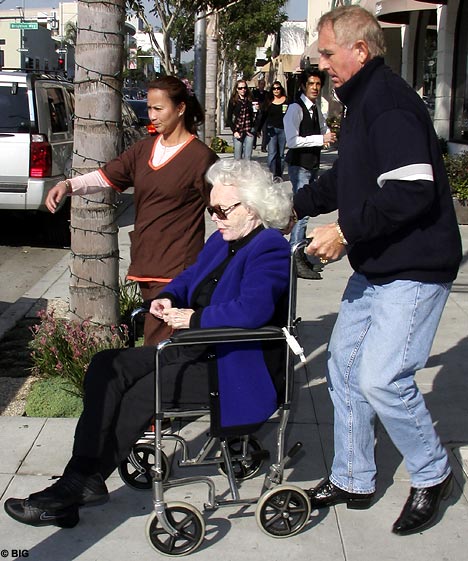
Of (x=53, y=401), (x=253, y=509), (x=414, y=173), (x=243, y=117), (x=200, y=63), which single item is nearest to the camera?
(x=414, y=173)

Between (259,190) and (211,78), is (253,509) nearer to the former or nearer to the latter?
(259,190)

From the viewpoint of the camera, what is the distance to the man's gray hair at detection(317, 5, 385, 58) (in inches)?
127

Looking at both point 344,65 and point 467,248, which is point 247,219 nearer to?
point 344,65

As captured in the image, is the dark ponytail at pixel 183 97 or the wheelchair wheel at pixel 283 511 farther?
the dark ponytail at pixel 183 97

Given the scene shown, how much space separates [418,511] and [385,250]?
1.10 m

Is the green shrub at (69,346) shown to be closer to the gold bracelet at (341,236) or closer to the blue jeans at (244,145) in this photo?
the gold bracelet at (341,236)

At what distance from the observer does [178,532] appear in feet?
10.7

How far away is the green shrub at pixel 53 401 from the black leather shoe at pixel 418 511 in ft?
6.56

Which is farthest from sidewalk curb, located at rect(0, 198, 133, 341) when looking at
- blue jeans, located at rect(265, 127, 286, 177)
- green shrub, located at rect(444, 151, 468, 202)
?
blue jeans, located at rect(265, 127, 286, 177)

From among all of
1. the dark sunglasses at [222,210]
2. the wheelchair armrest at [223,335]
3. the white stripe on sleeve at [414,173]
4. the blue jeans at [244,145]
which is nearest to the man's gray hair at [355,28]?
the white stripe on sleeve at [414,173]

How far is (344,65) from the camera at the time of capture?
3.29m

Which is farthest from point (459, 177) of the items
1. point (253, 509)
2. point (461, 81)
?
point (253, 509)

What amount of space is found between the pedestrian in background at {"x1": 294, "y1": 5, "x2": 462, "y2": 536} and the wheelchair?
0.84ft

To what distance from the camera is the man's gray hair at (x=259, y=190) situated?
11.5 feet
